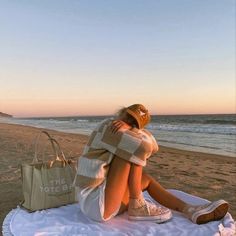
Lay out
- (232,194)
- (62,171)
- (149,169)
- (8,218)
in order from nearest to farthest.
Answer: (8,218)
(62,171)
(232,194)
(149,169)

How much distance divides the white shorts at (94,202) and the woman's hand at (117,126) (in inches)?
17.0

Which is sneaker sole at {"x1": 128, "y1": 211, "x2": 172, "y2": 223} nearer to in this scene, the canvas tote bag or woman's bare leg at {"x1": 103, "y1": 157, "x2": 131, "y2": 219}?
woman's bare leg at {"x1": 103, "y1": 157, "x2": 131, "y2": 219}

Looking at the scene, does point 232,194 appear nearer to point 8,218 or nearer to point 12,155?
point 8,218

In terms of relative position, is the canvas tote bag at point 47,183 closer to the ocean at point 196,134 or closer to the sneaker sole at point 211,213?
the sneaker sole at point 211,213

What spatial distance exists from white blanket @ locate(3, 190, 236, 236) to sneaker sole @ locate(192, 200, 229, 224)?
0.15ft

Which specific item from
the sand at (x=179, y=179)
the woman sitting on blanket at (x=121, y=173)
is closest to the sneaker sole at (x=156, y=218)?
the woman sitting on blanket at (x=121, y=173)

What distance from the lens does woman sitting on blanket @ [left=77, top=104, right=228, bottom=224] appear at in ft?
9.61

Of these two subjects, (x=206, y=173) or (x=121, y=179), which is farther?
(x=206, y=173)

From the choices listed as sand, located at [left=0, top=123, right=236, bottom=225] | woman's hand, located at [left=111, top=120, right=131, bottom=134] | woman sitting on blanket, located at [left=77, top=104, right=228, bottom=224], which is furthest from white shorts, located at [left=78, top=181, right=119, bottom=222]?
sand, located at [left=0, top=123, right=236, bottom=225]

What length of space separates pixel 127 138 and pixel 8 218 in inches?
52.5

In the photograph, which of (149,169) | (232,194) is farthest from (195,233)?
(149,169)

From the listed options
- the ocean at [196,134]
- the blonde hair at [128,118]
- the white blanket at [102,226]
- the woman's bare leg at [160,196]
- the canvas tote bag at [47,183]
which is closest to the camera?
the white blanket at [102,226]

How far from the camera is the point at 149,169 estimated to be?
265 inches

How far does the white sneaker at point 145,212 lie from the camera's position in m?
3.06
